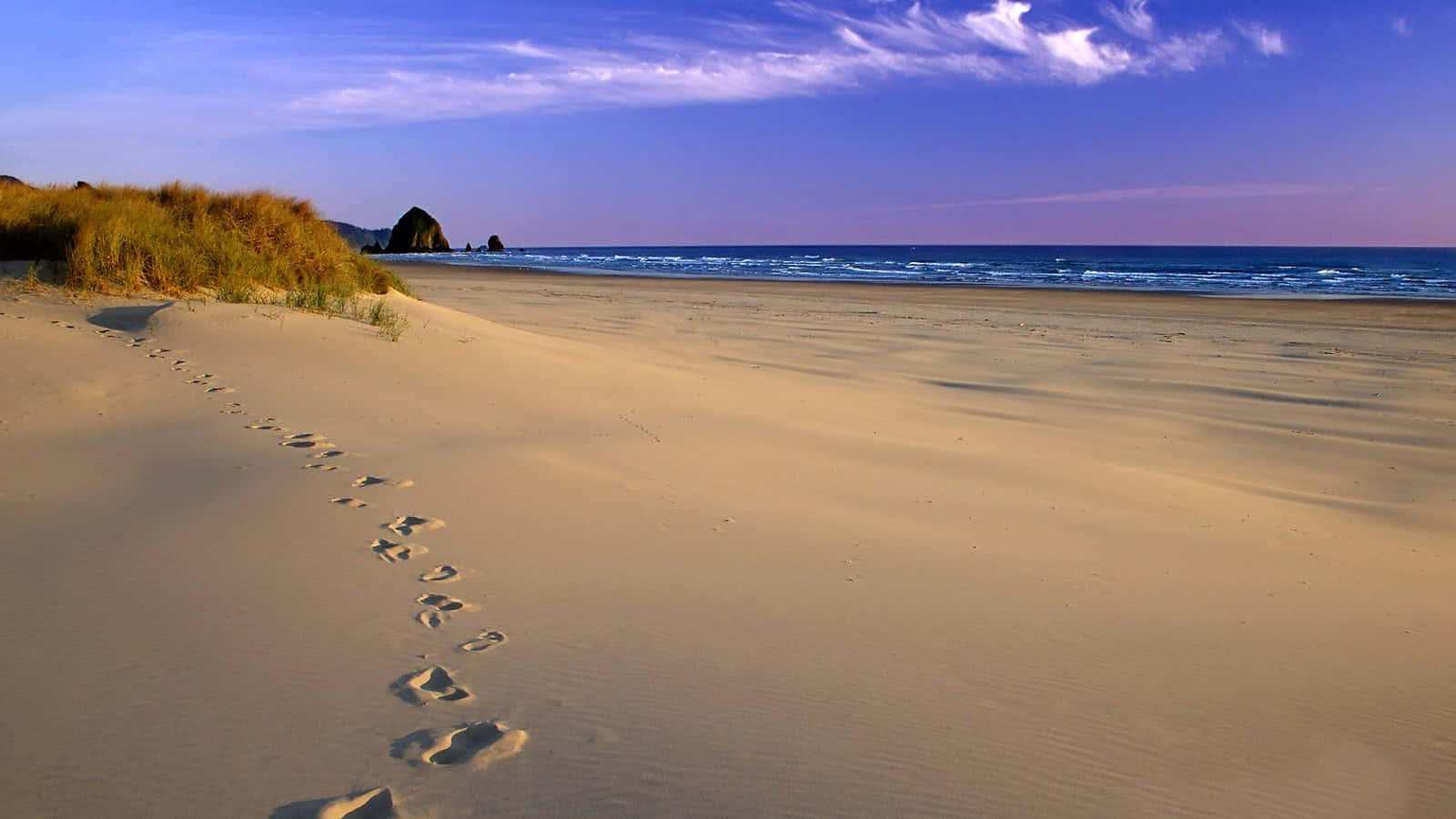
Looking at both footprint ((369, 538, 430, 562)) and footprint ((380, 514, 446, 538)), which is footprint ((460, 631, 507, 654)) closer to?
footprint ((369, 538, 430, 562))

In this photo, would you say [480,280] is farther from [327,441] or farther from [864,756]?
[864,756]

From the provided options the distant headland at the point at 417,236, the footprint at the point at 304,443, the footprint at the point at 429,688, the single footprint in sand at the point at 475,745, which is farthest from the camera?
the distant headland at the point at 417,236

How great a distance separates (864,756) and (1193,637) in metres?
1.77

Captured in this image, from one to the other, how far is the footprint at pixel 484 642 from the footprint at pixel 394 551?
79cm

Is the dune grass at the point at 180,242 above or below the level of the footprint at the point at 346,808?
above

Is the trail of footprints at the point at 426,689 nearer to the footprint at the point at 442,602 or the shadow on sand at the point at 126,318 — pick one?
the footprint at the point at 442,602

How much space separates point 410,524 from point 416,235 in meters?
89.4

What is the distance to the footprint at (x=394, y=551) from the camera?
3540 millimetres

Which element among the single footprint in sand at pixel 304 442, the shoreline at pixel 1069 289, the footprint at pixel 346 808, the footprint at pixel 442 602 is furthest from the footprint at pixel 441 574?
the shoreline at pixel 1069 289

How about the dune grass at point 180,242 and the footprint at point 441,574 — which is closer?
the footprint at point 441,574

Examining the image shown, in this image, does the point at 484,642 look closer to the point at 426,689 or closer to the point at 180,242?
the point at 426,689

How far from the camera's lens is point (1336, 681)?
10.3ft

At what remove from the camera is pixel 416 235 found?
284ft

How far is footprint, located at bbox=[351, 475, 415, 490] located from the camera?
4414 mm
